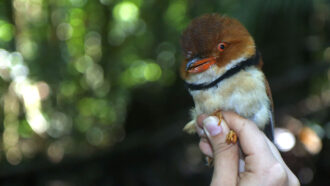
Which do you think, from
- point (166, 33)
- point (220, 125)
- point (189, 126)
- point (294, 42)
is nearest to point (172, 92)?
point (166, 33)

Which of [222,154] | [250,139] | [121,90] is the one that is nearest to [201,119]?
[222,154]

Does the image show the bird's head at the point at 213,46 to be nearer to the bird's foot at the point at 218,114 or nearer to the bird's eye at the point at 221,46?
the bird's eye at the point at 221,46

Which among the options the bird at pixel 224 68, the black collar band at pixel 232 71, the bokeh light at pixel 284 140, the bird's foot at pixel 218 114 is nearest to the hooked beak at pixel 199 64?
the bird at pixel 224 68

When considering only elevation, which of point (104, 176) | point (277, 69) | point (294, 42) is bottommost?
point (104, 176)

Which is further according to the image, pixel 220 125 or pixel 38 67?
pixel 38 67

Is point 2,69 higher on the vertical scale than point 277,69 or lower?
higher

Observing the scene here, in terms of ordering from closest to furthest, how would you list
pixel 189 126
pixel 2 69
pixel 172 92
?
1. pixel 189 126
2. pixel 2 69
3. pixel 172 92

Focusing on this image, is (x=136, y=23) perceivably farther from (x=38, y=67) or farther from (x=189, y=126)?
(x=189, y=126)

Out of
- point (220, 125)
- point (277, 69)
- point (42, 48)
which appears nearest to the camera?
point (220, 125)
